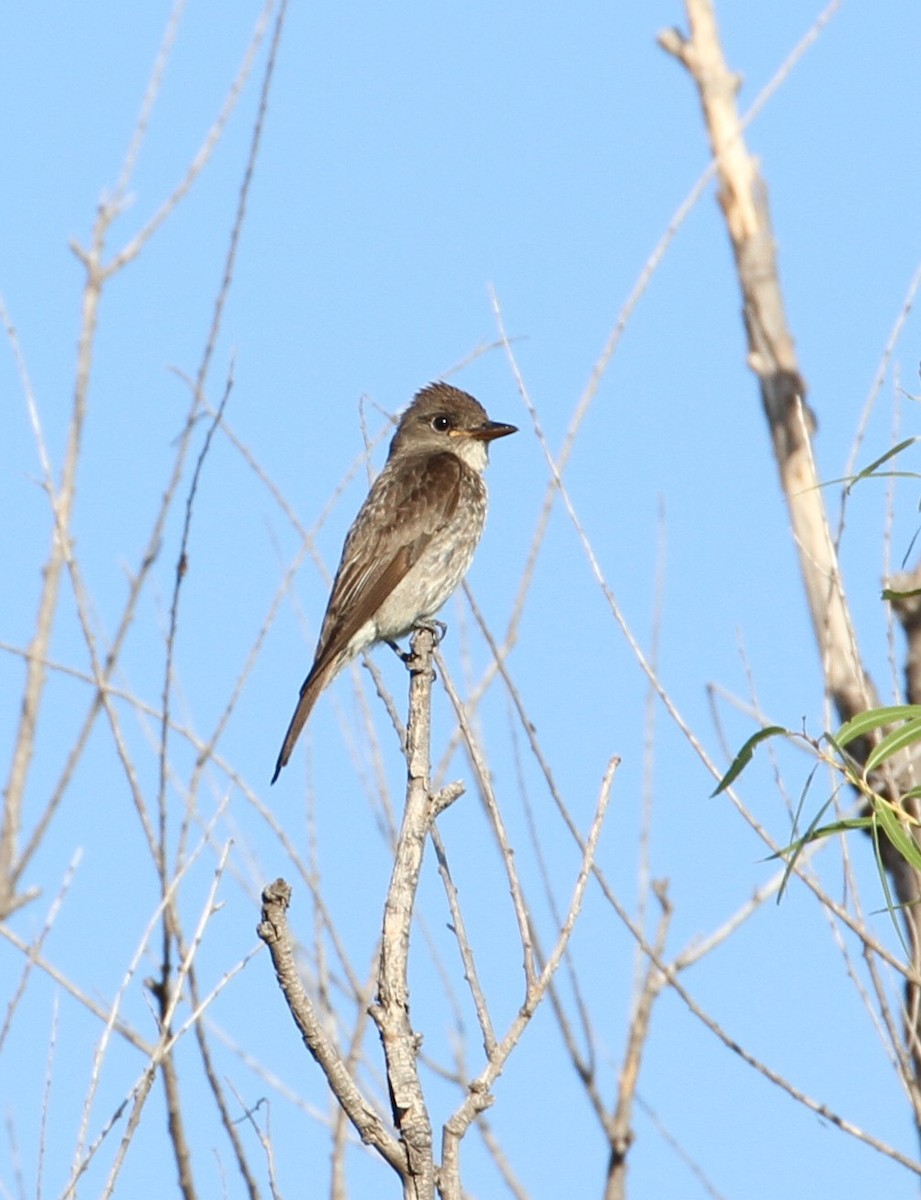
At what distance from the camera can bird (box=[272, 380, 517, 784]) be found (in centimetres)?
641

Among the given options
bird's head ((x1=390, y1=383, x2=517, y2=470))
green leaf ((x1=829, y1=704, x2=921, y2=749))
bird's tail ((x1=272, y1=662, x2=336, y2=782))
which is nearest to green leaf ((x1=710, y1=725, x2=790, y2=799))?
green leaf ((x1=829, y1=704, x2=921, y2=749))

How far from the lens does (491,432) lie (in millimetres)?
7535

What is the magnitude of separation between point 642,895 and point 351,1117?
2.24 meters

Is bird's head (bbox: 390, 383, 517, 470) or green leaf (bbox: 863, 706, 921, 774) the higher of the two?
bird's head (bbox: 390, 383, 517, 470)

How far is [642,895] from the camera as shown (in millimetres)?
4930

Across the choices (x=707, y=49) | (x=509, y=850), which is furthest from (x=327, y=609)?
(x=707, y=49)

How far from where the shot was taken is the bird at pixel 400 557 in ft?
21.0

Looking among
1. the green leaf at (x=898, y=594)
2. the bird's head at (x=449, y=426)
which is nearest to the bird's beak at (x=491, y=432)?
the bird's head at (x=449, y=426)

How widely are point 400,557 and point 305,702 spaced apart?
76cm

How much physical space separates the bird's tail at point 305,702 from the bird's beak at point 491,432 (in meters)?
1.59

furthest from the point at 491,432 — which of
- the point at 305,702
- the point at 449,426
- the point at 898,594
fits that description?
the point at 898,594

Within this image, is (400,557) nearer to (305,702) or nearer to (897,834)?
(305,702)

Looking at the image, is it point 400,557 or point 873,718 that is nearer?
point 873,718

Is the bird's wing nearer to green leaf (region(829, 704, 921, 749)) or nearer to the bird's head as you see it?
the bird's head
